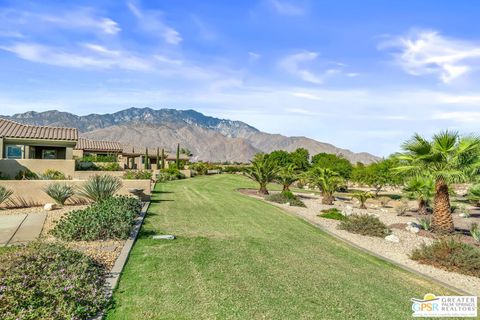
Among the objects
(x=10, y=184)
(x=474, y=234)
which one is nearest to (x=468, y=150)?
(x=474, y=234)

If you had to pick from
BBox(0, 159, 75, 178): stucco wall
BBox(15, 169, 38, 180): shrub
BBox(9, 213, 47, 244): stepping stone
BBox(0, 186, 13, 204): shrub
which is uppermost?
BBox(0, 159, 75, 178): stucco wall

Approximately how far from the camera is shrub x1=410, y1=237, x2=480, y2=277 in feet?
35.0

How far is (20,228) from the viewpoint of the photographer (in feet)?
37.0

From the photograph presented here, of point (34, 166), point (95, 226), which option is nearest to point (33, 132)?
point (34, 166)

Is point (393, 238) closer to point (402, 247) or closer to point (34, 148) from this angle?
point (402, 247)

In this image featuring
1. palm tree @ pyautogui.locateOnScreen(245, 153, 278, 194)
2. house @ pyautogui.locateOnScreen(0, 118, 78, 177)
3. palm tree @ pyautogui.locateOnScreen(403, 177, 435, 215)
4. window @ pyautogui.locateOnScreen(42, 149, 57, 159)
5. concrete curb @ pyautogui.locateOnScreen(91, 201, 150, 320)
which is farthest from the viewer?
window @ pyautogui.locateOnScreen(42, 149, 57, 159)

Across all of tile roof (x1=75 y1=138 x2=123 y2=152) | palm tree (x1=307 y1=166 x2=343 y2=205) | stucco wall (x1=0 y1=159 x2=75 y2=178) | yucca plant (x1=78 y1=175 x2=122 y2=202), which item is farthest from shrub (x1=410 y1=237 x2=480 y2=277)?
tile roof (x1=75 y1=138 x2=123 y2=152)

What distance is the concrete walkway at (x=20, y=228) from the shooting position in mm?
9867

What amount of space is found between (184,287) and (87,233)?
437 centimetres

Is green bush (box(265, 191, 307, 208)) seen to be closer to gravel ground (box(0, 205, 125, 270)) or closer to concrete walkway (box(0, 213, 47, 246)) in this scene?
concrete walkway (box(0, 213, 47, 246))

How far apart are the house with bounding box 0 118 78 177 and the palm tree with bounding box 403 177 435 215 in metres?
22.7

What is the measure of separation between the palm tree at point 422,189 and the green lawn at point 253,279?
11642mm

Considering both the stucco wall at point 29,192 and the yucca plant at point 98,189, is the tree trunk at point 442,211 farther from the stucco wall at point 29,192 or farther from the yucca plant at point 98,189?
the stucco wall at point 29,192

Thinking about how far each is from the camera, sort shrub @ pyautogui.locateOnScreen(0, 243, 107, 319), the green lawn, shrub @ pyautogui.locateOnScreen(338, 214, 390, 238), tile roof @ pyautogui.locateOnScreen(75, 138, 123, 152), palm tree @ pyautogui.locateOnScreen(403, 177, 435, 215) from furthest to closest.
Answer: tile roof @ pyautogui.locateOnScreen(75, 138, 123, 152) → palm tree @ pyautogui.locateOnScreen(403, 177, 435, 215) → shrub @ pyautogui.locateOnScreen(338, 214, 390, 238) → the green lawn → shrub @ pyautogui.locateOnScreen(0, 243, 107, 319)
